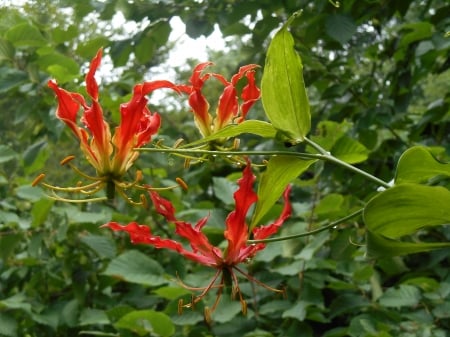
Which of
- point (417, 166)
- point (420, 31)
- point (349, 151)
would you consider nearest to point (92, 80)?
point (417, 166)

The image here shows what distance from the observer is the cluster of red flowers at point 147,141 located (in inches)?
29.7

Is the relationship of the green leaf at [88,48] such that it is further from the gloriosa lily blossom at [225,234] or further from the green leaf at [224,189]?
the gloriosa lily blossom at [225,234]

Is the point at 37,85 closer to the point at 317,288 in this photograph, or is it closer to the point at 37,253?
the point at 37,253

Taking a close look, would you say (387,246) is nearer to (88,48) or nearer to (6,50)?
(88,48)

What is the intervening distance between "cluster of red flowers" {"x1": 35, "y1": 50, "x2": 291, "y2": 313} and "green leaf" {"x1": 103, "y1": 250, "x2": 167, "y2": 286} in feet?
2.06

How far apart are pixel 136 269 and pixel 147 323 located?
5.5 inches

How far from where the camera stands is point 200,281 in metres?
1.61

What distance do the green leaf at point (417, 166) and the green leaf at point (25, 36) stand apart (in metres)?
1.17

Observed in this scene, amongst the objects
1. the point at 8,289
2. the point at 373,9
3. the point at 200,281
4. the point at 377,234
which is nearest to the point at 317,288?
the point at 200,281

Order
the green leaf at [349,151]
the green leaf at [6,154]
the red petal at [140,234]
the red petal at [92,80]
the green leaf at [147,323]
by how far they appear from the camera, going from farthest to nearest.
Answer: the green leaf at [6,154] < the green leaf at [147,323] < the green leaf at [349,151] < the red petal at [140,234] < the red petal at [92,80]

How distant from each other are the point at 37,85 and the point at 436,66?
1077mm

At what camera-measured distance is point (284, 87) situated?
2.18ft

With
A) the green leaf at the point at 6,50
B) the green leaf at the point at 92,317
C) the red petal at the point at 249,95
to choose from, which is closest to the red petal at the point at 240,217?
the red petal at the point at 249,95

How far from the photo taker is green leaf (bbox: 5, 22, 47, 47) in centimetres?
164
